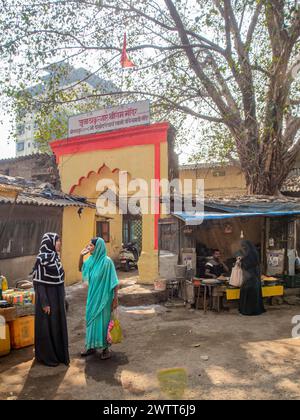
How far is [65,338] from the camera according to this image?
464 cm

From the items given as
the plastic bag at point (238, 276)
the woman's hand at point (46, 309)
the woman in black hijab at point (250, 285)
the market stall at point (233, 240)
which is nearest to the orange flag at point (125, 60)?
the market stall at point (233, 240)

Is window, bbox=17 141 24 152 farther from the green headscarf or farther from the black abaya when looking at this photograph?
the black abaya

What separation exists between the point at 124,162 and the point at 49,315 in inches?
237

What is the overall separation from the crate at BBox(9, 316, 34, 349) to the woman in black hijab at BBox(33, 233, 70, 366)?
0.66 m

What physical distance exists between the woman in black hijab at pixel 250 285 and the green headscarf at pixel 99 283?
3376mm

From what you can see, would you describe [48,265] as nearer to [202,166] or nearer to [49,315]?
[49,315]

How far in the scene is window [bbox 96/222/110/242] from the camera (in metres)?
14.4

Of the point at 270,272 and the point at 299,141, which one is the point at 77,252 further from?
the point at 299,141

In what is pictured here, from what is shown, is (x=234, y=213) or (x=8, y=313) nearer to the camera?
(x=8, y=313)

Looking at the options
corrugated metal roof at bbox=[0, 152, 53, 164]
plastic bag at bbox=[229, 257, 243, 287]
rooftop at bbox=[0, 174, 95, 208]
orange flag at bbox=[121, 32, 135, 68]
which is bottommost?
plastic bag at bbox=[229, 257, 243, 287]

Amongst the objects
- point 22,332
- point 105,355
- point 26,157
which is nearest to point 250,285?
point 105,355

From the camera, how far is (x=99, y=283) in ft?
15.7

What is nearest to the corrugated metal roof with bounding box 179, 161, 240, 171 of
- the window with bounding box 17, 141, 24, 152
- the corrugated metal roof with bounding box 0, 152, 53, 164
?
the corrugated metal roof with bounding box 0, 152, 53, 164
